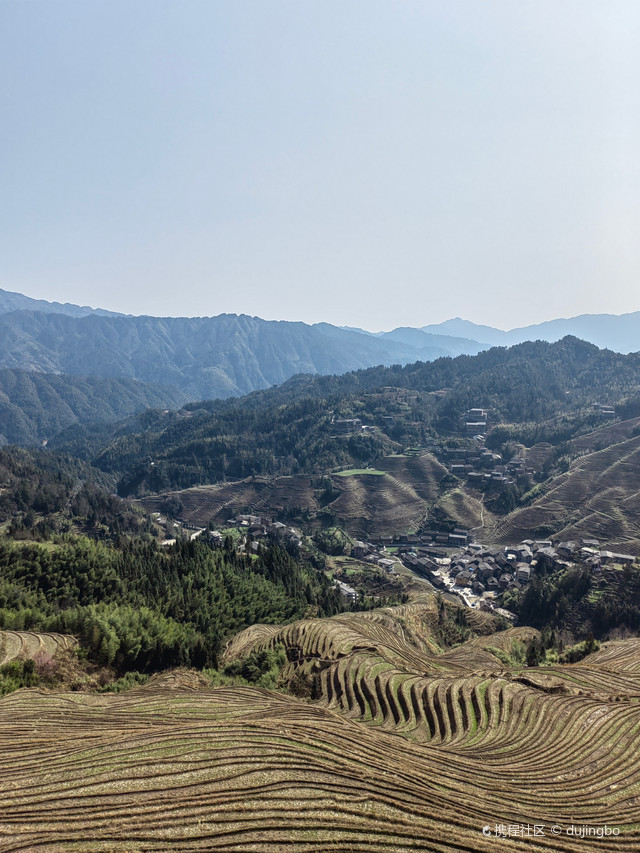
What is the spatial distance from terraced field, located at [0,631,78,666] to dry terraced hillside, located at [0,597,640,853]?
18.8 ft

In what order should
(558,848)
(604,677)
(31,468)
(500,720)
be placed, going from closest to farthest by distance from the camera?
(558,848) → (500,720) → (604,677) → (31,468)

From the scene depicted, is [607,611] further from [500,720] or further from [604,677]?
[500,720]

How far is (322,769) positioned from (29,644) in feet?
101

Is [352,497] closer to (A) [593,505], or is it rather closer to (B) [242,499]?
(B) [242,499]

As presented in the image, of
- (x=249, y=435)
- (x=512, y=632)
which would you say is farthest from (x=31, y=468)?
(x=512, y=632)

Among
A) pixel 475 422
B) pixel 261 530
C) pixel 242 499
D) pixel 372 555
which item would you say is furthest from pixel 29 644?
pixel 475 422

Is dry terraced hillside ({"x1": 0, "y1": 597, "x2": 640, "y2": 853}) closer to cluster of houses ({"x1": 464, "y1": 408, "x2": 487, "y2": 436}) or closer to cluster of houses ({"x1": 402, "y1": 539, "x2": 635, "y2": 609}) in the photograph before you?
cluster of houses ({"x1": 402, "y1": 539, "x2": 635, "y2": 609})

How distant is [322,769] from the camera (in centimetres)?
1614

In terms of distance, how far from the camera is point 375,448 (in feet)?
525

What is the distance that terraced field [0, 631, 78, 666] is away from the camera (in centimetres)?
3362

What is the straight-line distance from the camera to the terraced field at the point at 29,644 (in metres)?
33.6

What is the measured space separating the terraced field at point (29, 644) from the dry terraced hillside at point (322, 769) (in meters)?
5.74

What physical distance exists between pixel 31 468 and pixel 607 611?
152 m

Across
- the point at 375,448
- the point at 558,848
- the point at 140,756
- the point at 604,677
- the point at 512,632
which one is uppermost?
the point at 375,448
